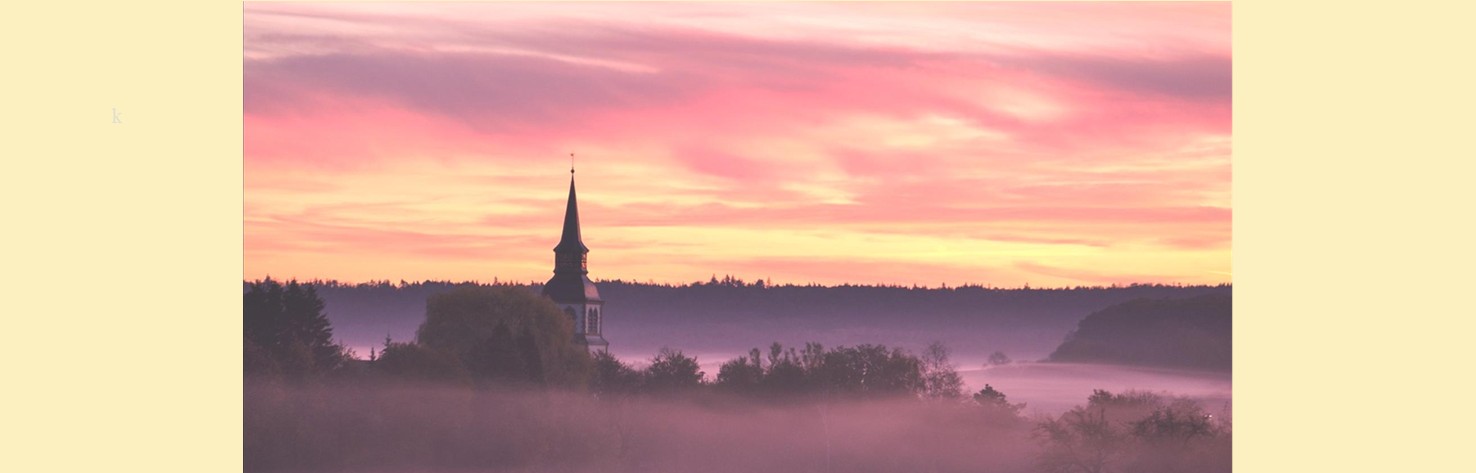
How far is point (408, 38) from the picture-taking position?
49.2m

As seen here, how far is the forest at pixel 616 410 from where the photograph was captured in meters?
57.4

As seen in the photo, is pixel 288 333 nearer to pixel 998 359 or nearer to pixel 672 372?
pixel 672 372

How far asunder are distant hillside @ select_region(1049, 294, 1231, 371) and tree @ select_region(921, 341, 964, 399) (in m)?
3.56

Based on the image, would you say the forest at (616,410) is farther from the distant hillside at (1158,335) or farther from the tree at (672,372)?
the distant hillside at (1158,335)

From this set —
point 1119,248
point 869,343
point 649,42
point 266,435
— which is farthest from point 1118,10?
point 266,435

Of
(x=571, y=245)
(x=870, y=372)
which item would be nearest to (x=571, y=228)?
(x=571, y=245)

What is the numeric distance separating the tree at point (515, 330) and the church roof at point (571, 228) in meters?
6.57

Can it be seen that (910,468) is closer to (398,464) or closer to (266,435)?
(398,464)

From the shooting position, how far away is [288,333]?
60125 mm

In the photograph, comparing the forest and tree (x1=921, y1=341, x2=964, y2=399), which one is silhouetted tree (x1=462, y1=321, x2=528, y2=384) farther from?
tree (x1=921, y1=341, x2=964, y2=399)

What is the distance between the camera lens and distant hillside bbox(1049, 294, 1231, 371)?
4909 centimetres

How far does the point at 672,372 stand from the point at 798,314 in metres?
5.98

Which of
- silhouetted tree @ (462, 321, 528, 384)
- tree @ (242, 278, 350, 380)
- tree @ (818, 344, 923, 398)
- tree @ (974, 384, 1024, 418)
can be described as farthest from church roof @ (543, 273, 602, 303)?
tree @ (974, 384, 1024, 418)

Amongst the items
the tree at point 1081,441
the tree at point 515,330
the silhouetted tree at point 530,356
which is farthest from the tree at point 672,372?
the tree at point 1081,441
